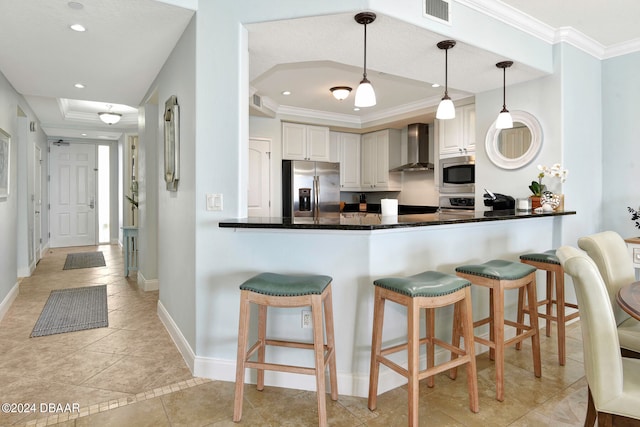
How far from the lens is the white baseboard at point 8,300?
3.59m

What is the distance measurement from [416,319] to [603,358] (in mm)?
704

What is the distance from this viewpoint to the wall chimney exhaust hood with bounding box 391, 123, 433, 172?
573 cm

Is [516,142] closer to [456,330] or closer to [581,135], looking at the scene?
[581,135]

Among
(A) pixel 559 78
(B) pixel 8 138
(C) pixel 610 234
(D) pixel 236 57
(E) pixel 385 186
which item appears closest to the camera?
(C) pixel 610 234

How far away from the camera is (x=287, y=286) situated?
1.89m

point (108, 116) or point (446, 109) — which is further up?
point (108, 116)

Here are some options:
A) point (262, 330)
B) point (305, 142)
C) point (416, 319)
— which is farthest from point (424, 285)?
point (305, 142)

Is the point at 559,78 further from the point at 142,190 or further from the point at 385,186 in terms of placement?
the point at 142,190

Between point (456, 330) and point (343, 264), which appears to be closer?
point (343, 264)

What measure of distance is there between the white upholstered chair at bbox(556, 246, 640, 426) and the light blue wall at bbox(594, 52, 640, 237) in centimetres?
288

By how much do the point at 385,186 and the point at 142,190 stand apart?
3.66 meters

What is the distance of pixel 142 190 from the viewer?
14.3ft

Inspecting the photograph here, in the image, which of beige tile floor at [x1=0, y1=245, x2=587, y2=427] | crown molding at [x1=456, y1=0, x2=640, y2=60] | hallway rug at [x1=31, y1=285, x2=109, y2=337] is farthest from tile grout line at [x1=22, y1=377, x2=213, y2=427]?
crown molding at [x1=456, y1=0, x2=640, y2=60]

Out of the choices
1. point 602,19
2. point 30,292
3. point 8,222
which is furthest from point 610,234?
point 30,292
